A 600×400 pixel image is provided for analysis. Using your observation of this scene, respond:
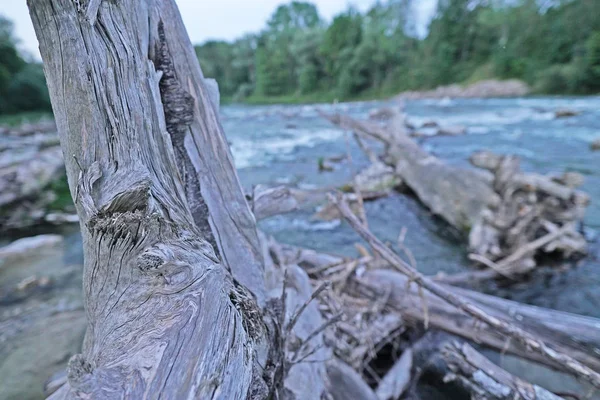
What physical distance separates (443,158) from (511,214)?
5186mm

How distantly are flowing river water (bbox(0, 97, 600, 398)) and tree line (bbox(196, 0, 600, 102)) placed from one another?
13.3 metres

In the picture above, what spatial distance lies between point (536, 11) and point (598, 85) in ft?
52.5

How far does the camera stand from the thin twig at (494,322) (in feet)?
4.67

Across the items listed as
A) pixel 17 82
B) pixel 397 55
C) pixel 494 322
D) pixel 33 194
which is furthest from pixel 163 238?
pixel 397 55

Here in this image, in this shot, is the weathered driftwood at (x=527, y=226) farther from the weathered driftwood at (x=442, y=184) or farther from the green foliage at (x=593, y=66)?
the green foliage at (x=593, y=66)

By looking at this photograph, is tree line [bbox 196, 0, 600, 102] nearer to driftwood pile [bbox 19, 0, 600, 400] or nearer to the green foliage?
the green foliage

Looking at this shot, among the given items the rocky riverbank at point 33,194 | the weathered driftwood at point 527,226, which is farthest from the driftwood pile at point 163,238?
the rocky riverbank at point 33,194

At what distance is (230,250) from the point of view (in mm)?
1302

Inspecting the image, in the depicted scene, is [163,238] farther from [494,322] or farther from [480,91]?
[480,91]

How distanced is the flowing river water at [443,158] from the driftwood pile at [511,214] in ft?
0.80

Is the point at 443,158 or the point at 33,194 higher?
the point at 33,194

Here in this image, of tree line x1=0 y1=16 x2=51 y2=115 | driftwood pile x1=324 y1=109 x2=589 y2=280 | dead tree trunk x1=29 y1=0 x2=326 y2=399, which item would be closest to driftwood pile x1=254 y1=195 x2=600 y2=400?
dead tree trunk x1=29 y1=0 x2=326 y2=399

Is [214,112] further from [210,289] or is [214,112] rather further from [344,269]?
[344,269]

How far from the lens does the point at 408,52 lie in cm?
4097
